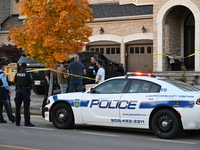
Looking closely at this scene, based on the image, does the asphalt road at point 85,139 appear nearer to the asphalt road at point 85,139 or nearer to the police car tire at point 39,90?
the asphalt road at point 85,139

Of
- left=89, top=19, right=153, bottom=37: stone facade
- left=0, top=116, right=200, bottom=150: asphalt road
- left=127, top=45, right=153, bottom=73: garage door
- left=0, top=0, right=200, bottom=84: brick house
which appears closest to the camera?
left=0, top=116, right=200, bottom=150: asphalt road

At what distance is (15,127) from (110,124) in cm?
285

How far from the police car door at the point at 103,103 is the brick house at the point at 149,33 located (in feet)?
35.9

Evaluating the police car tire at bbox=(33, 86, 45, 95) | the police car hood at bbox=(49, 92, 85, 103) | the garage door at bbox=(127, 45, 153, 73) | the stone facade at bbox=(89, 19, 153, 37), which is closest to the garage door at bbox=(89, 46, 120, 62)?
the garage door at bbox=(127, 45, 153, 73)

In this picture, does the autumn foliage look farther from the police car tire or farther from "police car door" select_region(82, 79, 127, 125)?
the police car tire

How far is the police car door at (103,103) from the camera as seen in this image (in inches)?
421

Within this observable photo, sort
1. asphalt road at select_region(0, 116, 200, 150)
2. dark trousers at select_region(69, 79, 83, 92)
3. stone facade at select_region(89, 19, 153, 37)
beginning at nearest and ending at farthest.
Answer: asphalt road at select_region(0, 116, 200, 150) → dark trousers at select_region(69, 79, 83, 92) → stone facade at select_region(89, 19, 153, 37)

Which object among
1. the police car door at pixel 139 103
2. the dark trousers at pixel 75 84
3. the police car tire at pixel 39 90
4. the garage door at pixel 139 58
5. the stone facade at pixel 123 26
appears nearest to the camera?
the police car door at pixel 139 103

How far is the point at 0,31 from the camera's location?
114 feet

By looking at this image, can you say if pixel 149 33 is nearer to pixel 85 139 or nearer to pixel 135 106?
pixel 135 106

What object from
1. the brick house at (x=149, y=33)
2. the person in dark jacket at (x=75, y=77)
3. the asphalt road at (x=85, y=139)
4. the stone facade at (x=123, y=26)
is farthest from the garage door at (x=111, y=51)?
the asphalt road at (x=85, y=139)

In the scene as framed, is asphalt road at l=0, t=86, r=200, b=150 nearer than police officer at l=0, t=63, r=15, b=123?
Yes

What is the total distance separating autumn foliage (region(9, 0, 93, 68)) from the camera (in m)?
14.4

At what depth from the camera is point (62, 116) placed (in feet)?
37.7
